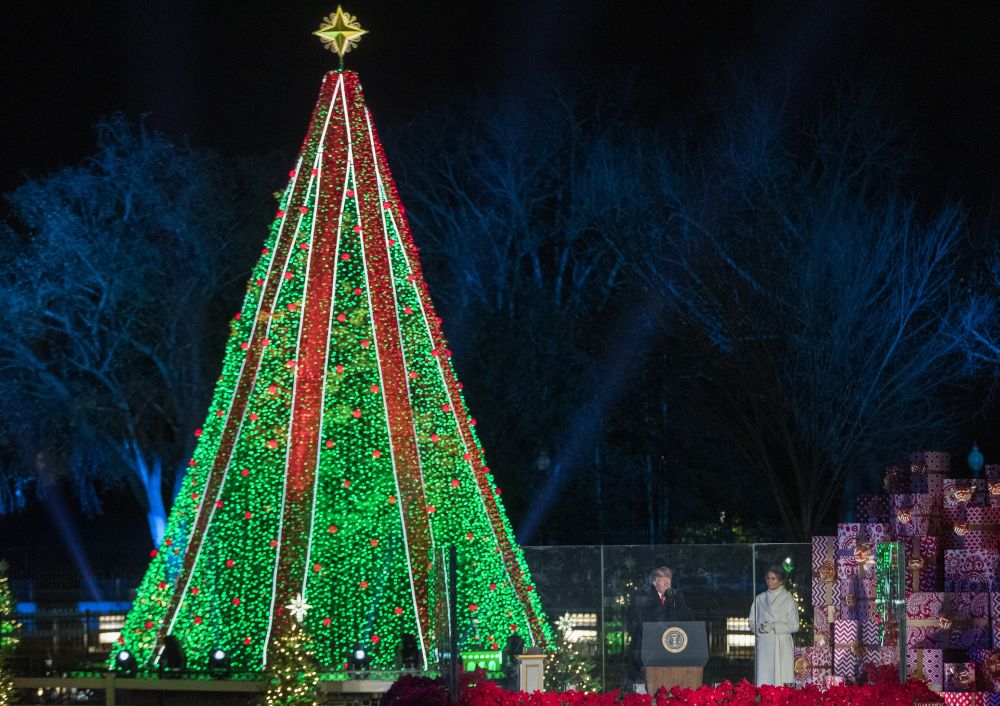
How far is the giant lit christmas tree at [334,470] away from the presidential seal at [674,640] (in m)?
2.01

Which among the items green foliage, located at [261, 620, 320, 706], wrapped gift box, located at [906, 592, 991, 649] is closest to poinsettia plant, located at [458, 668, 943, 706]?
green foliage, located at [261, 620, 320, 706]

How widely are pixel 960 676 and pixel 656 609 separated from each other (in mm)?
3185

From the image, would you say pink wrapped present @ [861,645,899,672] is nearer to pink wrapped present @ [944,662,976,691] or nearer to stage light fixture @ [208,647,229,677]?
pink wrapped present @ [944,662,976,691]

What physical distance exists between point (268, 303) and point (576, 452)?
49.4 ft

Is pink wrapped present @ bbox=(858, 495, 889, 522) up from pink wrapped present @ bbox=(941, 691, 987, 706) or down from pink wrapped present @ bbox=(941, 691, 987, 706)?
up

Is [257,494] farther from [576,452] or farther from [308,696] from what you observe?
[576,452]

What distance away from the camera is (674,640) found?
12.9 meters

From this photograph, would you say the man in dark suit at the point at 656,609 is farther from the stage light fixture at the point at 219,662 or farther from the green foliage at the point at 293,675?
the stage light fixture at the point at 219,662

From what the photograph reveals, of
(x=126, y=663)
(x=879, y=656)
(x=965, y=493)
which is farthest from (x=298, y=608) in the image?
(x=965, y=493)

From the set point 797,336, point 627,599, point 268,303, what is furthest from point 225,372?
point 797,336

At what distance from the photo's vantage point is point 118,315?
29938mm

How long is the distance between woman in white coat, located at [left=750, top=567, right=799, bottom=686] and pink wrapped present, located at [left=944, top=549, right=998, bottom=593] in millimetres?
2247

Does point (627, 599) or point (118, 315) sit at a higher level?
point (118, 315)

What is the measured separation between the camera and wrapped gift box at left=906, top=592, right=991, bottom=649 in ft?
49.2
